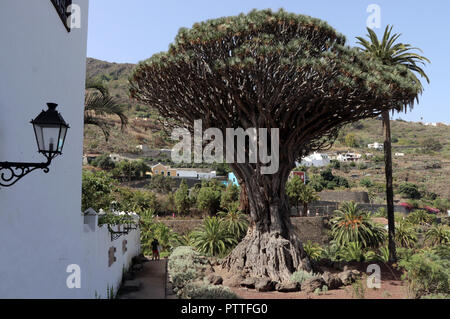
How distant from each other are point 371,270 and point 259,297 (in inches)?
185

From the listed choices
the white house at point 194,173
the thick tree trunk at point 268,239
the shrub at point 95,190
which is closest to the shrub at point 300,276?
the thick tree trunk at point 268,239

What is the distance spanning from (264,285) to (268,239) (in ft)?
5.56

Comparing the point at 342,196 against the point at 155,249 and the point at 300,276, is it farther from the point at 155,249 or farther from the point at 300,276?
the point at 300,276

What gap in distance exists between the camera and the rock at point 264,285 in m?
9.12

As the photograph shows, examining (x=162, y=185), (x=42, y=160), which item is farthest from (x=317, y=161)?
(x=42, y=160)

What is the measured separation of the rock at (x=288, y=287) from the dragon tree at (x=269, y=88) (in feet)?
2.35

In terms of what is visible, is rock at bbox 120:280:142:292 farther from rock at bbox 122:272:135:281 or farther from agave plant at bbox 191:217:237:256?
agave plant at bbox 191:217:237:256

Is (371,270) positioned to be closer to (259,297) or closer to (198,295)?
(259,297)

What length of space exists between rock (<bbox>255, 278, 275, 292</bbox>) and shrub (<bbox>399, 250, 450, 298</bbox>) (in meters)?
3.21

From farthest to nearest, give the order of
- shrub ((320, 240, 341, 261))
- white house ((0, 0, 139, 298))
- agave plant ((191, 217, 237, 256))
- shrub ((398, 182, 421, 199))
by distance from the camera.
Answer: shrub ((398, 182, 421, 199)) → agave plant ((191, 217, 237, 256)) → shrub ((320, 240, 341, 261)) → white house ((0, 0, 139, 298))

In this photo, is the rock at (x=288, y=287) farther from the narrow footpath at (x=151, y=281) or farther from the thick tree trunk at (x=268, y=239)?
the narrow footpath at (x=151, y=281)

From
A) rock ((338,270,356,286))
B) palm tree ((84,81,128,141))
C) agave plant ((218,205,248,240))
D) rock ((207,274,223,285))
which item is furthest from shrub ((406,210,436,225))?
palm tree ((84,81,128,141))

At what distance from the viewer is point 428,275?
7.77 metres

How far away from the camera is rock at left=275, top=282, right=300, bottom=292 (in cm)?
903
